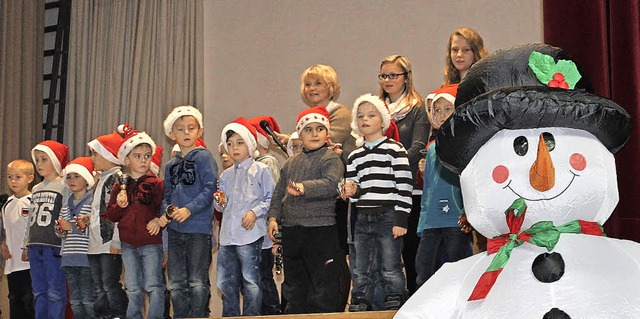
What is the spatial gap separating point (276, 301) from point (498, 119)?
2430 mm

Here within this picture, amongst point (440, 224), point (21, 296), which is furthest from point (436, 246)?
point (21, 296)

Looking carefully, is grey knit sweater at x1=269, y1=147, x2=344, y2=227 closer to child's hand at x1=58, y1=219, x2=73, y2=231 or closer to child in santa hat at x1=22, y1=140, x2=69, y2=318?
child's hand at x1=58, y1=219, x2=73, y2=231

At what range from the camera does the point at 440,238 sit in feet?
13.3

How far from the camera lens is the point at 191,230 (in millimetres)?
4547

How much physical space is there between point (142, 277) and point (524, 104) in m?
2.74

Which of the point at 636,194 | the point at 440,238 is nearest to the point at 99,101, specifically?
the point at 440,238

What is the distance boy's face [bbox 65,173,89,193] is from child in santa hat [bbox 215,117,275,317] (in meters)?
0.85

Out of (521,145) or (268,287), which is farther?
(268,287)

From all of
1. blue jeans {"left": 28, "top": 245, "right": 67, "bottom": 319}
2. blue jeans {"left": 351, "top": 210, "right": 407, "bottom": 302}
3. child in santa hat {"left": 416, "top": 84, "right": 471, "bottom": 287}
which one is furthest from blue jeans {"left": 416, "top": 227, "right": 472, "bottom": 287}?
blue jeans {"left": 28, "top": 245, "right": 67, "bottom": 319}

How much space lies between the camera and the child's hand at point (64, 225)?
4.90m

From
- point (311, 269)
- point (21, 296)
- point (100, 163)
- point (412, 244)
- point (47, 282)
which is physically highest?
point (100, 163)

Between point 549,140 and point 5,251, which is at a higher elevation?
point 549,140

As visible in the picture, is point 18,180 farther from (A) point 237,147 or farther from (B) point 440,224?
(B) point 440,224

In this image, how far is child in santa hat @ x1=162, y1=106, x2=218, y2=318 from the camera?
4516 mm
